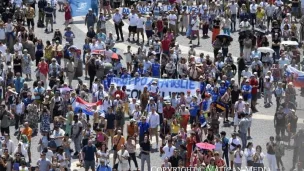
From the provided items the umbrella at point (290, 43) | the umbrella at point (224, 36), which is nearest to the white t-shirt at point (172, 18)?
the umbrella at point (224, 36)

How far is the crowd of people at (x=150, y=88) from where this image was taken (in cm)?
3981

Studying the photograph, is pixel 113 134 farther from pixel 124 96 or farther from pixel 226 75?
pixel 226 75

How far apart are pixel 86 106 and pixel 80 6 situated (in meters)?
13.9

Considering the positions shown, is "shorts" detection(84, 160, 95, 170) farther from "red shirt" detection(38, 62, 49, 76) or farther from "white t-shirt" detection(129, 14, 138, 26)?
"white t-shirt" detection(129, 14, 138, 26)

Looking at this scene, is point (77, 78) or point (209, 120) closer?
point (209, 120)

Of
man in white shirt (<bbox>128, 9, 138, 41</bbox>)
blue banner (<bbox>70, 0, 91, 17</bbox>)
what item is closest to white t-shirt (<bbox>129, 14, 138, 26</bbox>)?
man in white shirt (<bbox>128, 9, 138, 41</bbox>)

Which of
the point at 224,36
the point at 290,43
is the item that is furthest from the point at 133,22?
the point at 290,43

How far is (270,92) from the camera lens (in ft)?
154

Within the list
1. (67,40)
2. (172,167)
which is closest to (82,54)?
(67,40)

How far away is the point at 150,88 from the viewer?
4619 cm

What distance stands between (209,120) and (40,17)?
15.9 metres

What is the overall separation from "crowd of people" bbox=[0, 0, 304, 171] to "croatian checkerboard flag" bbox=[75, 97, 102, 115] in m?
0.09

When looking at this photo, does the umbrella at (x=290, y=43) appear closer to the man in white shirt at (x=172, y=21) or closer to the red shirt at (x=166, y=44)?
the red shirt at (x=166, y=44)

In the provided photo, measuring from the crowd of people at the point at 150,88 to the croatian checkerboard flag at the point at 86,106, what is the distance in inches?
3.4
